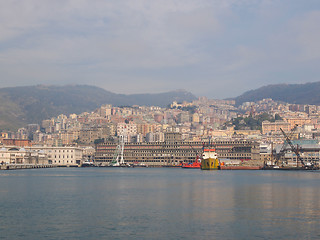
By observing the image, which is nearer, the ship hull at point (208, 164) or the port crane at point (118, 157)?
the ship hull at point (208, 164)

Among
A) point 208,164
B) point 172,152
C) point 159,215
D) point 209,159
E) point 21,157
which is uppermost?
point 172,152

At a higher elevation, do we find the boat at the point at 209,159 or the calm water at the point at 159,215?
the boat at the point at 209,159

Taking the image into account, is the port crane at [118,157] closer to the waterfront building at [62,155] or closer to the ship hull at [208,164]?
the waterfront building at [62,155]

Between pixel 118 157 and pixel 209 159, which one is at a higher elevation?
pixel 209 159

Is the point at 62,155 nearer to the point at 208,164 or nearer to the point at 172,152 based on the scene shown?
the point at 172,152

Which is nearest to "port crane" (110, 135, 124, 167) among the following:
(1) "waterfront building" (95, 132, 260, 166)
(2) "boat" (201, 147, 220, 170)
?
(1) "waterfront building" (95, 132, 260, 166)

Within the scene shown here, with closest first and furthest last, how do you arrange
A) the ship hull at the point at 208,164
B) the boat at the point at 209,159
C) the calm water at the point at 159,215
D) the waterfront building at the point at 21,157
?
the calm water at the point at 159,215, the boat at the point at 209,159, the ship hull at the point at 208,164, the waterfront building at the point at 21,157

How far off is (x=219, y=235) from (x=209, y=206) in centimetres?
1151

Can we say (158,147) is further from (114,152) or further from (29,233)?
(29,233)

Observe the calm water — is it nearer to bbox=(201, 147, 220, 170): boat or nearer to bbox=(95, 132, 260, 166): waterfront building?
bbox=(201, 147, 220, 170): boat

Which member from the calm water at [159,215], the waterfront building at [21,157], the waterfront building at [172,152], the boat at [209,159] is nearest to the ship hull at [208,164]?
the boat at [209,159]

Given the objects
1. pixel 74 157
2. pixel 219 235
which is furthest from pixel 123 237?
pixel 74 157

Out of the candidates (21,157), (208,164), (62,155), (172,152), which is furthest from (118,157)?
(208,164)

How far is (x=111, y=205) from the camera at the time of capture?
41.1 meters
